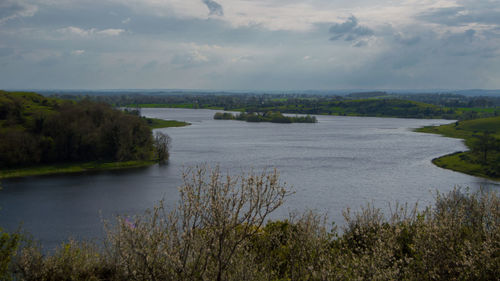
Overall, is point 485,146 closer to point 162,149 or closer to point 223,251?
point 162,149

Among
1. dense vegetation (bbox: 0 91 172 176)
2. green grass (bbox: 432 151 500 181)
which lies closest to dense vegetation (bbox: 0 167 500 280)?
green grass (bbox: 432 151 500 181)

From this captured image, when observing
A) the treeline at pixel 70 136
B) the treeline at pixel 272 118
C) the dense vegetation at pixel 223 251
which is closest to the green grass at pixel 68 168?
the treeline at pixel 70 136

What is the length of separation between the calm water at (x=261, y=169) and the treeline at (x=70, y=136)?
6.13m

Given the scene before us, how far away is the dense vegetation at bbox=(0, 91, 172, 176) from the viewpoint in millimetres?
49750

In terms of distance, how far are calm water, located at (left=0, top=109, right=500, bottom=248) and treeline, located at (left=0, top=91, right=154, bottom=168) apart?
6.13 metres

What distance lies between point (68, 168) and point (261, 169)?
23.2 m

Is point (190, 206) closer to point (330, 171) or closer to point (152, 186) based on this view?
point (152, 186)

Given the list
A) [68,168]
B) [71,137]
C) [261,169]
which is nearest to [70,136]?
[71,137]

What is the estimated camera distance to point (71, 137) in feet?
176

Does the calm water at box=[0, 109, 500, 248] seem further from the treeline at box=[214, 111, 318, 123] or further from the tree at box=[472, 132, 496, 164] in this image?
the treeline at box=[214, 111, 318, 123]

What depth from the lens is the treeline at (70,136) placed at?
49781 millimetres

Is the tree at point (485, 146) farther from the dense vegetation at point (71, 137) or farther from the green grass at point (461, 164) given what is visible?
the dense vegetation at point (71, 137)

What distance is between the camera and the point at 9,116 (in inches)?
2293

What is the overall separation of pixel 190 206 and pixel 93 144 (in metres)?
50.7
